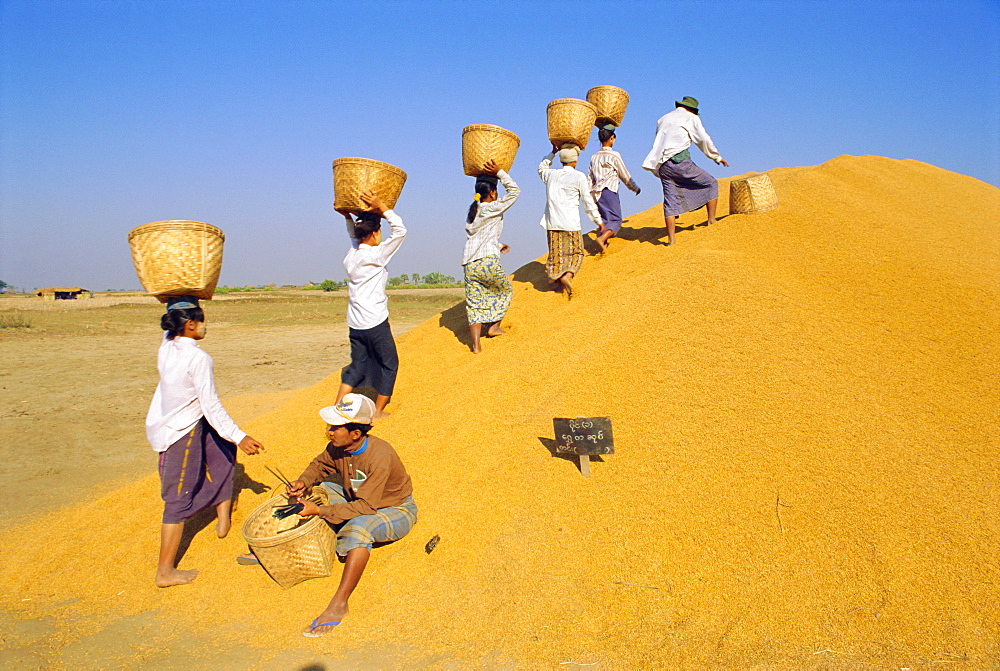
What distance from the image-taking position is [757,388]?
13.0 feet

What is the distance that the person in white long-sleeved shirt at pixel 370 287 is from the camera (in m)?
4.41

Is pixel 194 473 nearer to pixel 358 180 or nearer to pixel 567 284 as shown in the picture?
pixel 358 180

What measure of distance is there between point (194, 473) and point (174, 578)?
599 mm

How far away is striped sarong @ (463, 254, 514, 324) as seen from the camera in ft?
17.7

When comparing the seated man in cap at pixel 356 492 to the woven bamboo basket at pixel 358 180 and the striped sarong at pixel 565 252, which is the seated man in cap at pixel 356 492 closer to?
the woven bamboo basket at pixel 358 180

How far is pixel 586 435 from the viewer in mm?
3594

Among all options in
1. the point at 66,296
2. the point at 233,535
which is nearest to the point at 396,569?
the point at 233,535

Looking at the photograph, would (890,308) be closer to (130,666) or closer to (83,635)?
(130,666)

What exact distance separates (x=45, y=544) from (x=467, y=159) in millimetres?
4406

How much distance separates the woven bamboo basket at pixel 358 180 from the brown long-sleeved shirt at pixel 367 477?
202cm

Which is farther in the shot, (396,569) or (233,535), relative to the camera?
(233,535)

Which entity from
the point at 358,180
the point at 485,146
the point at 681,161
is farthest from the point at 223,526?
the point at 681,161

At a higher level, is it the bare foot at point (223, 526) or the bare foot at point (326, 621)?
the bare foot at point (223, 526)

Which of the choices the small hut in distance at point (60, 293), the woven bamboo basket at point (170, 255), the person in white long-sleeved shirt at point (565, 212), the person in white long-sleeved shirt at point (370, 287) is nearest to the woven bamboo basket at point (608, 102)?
the person in white long-sleeved shirt at point (565, 212)
